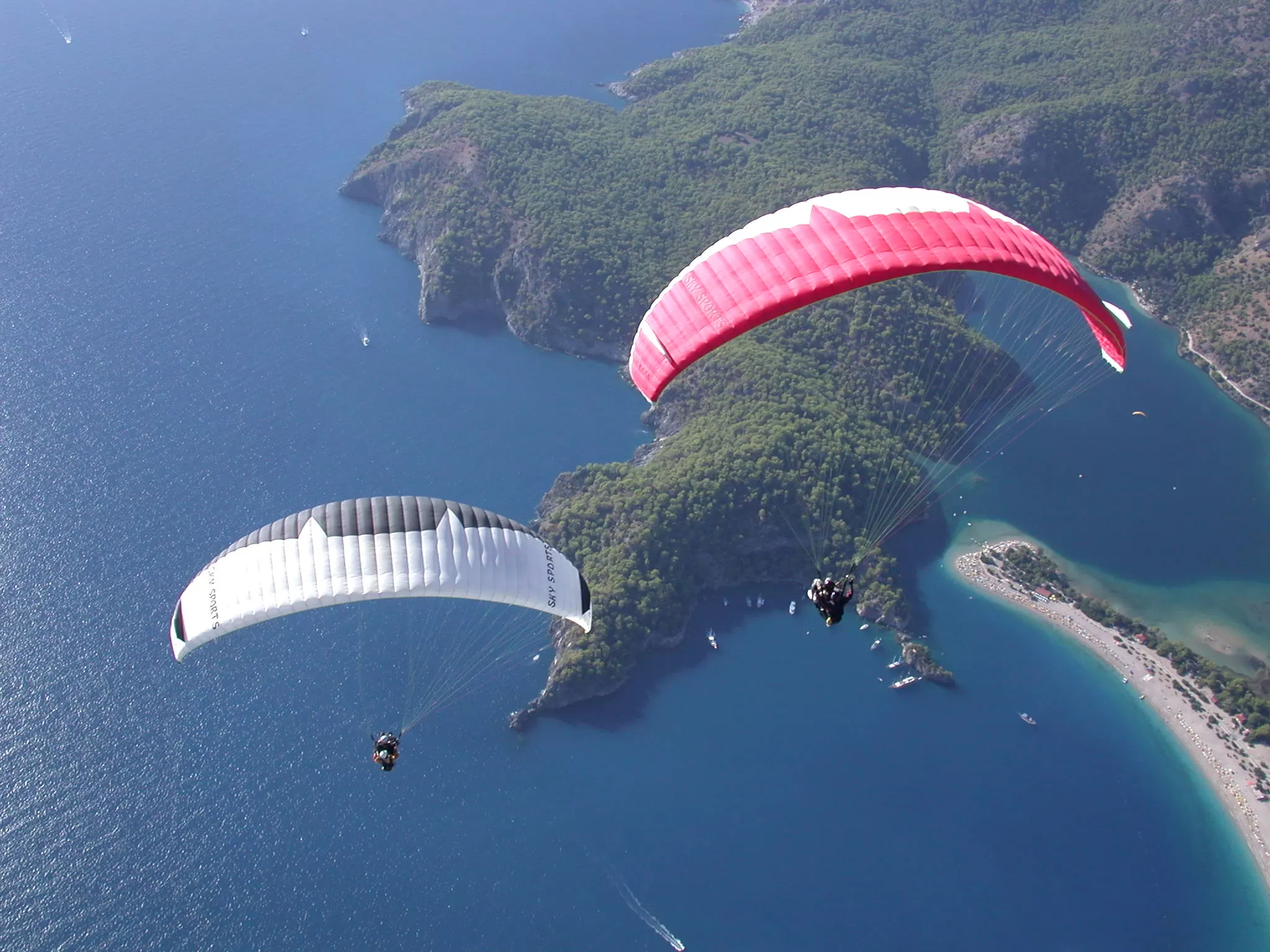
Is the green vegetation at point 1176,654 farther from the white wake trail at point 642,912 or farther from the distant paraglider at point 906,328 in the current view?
the white wake trail at point 642,912

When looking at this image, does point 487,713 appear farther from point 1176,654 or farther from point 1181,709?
point 1176,654

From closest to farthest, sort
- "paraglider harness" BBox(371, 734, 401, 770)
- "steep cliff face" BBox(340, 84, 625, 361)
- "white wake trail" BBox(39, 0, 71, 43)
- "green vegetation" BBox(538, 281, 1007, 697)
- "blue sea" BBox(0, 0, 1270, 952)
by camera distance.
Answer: "paraglider harness" BBox(371, 734, 401, 770) < "blue sea" BBox(0, 0, 1270, 952) < "green vegetation" BBox(538, 281, 1007, 697) < "steep cliff face" BBox(340, 84, 625, 361) < "white wake trail" BBox(39, 0, 71, 43)

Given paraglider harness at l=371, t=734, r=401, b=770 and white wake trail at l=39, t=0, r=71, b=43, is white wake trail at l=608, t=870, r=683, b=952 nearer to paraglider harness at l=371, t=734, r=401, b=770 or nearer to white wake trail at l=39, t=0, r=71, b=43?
paraglider harness at l=371, t=734, r=401, b=770

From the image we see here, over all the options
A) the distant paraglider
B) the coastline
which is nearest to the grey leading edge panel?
the distant paraglider

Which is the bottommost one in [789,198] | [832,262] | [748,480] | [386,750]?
[386,750]

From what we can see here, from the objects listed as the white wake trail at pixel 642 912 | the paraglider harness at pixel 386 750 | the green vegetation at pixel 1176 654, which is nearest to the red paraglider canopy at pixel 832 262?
the paraglider harness at pixel 386 750

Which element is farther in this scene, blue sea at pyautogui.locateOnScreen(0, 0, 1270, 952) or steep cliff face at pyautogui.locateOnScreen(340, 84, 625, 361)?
steep cliff face at pyautogui.locateOnScreen(340, 84, 625, 361)

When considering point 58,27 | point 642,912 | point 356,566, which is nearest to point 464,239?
point 642,912

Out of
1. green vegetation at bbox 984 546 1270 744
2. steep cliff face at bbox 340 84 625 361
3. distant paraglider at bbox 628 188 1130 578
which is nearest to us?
distant paraglider at bbox 628 188 1130 578
